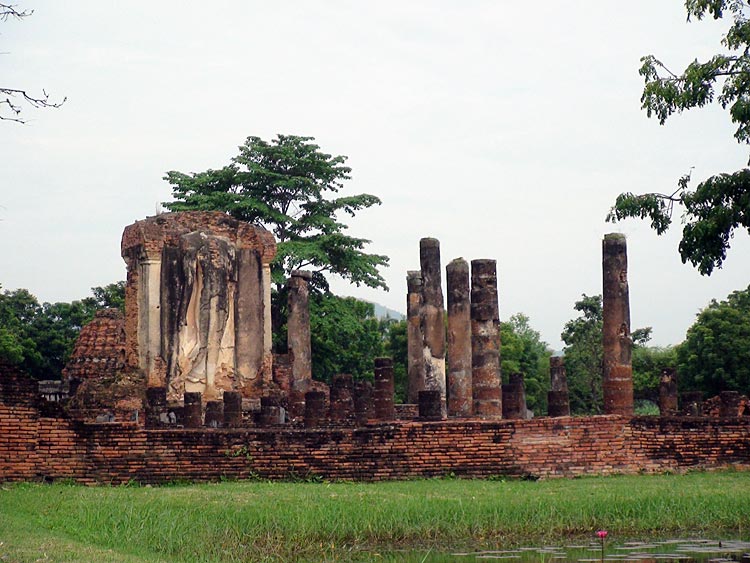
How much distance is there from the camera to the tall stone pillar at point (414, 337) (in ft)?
112

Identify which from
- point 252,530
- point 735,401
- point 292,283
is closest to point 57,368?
point 292,283

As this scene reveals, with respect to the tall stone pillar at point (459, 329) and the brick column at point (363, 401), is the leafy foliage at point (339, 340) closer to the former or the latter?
the brick column at point (363, 401)

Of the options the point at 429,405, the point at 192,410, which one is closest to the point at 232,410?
the point at 192,410

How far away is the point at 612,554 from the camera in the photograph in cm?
1433

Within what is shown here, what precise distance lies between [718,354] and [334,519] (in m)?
30.5

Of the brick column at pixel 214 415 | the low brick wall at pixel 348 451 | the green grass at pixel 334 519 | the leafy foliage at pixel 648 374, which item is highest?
the leafy foliage at pixel 648 374

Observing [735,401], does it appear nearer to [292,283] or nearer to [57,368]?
[292,283]

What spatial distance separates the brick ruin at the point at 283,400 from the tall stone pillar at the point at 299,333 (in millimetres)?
52

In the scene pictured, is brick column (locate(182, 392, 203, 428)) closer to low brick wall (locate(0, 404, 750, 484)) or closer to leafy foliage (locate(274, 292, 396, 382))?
low brick wall (locate(0, 404, 750, 484))

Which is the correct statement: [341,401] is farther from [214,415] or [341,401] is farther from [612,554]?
[612,554]

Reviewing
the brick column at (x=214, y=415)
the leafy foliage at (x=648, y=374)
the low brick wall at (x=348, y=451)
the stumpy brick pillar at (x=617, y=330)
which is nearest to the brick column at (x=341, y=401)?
the brick column at (x=214, y=415)

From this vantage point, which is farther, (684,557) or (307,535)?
(307,535)

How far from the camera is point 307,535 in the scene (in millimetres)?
15320

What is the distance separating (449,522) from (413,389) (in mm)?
18313
